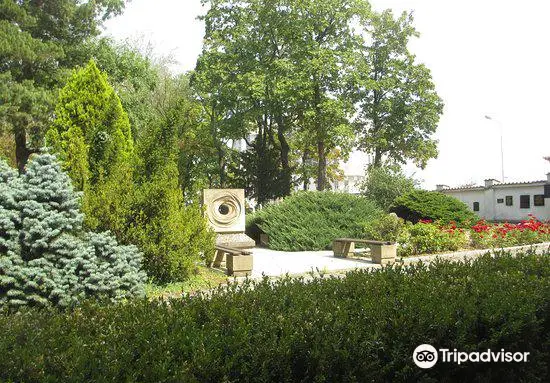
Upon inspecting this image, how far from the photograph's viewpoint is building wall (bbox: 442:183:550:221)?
3303 centimetres

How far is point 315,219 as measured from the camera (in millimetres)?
16750

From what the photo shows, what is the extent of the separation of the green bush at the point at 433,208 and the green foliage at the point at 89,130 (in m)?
13.1

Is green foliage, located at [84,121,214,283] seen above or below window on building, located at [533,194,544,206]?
below

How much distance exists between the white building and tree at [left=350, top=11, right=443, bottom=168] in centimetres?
593

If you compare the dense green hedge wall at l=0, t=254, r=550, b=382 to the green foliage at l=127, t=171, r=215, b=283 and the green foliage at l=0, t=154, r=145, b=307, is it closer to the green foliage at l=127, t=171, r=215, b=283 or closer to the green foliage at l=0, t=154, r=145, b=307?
the green foliage at l=0, t=154, r=145, b=307

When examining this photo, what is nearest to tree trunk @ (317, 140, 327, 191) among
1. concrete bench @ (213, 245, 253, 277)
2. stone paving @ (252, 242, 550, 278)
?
stone paving @ (252, 242, 550, 278)

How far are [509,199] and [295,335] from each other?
36.2 m

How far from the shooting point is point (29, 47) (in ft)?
68.1

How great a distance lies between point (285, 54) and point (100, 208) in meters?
24.8

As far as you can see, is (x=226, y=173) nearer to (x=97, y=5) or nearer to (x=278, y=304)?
(x=97, y=5)

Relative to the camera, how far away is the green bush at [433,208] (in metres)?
18.4

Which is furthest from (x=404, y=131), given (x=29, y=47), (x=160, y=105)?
(x=29, y=47)

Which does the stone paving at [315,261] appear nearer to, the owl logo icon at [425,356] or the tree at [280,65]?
the owl logo icon at [425,356]

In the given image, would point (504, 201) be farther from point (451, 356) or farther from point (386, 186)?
point (451, 356)
